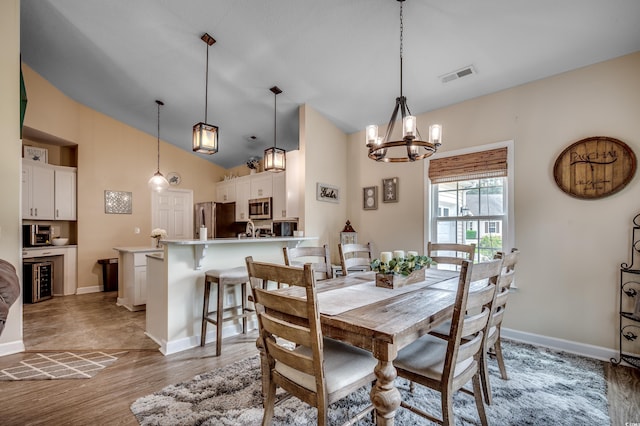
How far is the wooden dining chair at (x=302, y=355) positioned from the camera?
1.25 meters

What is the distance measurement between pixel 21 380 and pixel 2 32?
3.14 metres

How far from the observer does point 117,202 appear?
5.81m

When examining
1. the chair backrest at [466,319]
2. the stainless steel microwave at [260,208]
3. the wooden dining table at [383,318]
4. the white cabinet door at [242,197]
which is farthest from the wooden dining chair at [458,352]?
the white cabinet door at [242,197]

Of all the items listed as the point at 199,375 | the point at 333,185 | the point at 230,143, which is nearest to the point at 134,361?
the point at 199,375

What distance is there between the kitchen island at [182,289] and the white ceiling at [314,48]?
206cm

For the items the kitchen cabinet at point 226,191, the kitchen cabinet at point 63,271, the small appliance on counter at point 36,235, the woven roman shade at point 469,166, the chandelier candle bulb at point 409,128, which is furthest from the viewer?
the kitchen cabinet at point 226,191

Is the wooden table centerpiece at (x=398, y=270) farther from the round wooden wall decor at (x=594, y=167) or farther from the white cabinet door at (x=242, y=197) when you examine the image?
the white cabinet door at (x=242, y=197)

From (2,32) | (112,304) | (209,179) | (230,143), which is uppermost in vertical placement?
(2,32)

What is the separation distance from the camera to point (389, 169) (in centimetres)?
427

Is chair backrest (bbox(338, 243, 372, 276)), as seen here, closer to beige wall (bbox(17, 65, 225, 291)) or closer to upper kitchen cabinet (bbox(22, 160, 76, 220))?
beige wall (bbox(17, 65, 225, 291))

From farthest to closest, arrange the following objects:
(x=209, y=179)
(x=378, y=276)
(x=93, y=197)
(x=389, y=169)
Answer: (x=209, y=179)
(x=93, y=197)
(x=389, y=169)
(x=378, y=276)

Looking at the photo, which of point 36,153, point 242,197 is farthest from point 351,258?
point 36,153

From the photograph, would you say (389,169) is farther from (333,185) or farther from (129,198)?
(129,198)

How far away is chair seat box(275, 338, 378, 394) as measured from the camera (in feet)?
4.53
